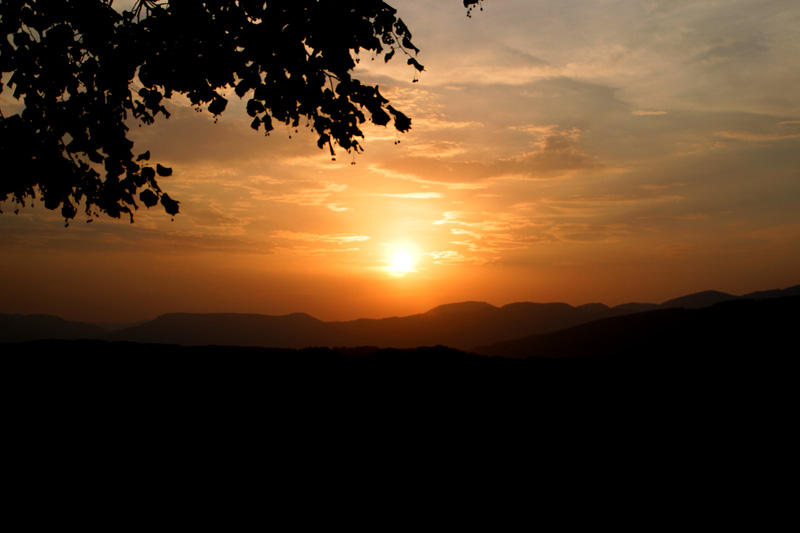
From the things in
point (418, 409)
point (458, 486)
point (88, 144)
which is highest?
point (88, 144)

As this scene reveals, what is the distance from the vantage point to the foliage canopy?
756 centimetres

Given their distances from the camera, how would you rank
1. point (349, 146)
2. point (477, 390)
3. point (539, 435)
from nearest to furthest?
point (539, 435) → point (349, 146) → point (477, 390)

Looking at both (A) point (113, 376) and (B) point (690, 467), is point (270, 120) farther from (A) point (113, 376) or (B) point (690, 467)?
(B) point (690, 467)

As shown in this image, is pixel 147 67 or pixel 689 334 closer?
pixel 147 67

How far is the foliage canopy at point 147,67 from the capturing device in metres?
7.56

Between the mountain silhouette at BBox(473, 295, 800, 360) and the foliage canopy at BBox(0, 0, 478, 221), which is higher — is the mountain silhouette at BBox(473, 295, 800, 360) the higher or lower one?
the lower one

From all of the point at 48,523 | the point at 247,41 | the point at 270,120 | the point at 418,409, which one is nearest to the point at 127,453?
the point at 48,523

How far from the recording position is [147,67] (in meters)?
7.95

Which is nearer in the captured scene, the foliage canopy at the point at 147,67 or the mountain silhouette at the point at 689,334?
the foliage canopy at the point at 147,67

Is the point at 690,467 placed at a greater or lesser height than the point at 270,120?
lesser

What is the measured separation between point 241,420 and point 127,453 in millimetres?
1844

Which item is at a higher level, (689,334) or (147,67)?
(147,67)

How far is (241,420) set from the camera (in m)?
8.74

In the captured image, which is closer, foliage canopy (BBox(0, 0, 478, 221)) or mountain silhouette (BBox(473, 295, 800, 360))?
foliage canopy (BBox(0, 0, 478, 221))
